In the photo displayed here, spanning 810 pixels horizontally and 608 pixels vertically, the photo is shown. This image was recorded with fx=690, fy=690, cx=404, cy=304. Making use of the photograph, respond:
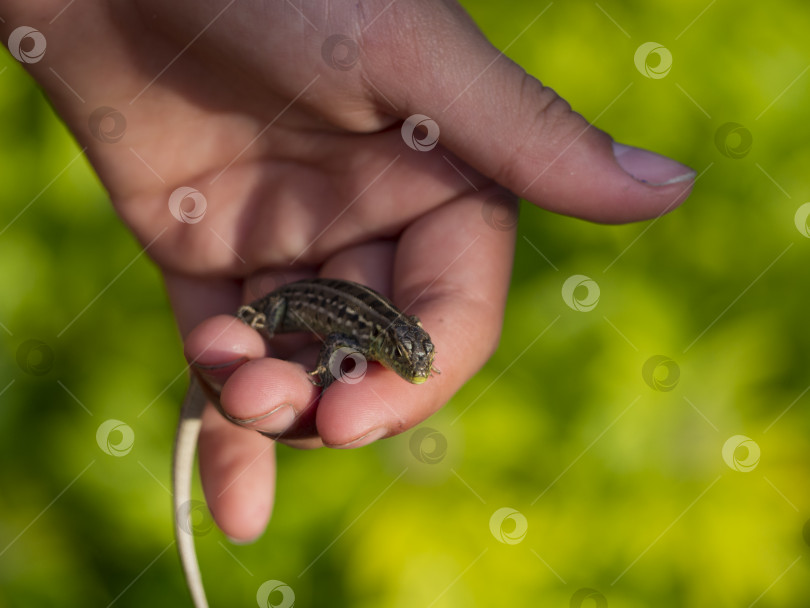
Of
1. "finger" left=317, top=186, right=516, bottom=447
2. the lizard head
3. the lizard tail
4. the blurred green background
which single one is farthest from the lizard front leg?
the blurred green background

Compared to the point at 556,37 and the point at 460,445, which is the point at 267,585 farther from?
the point at 556,37

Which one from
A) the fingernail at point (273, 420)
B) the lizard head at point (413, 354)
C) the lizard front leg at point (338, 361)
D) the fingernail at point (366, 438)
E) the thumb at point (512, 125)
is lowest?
the fingernail at point (273, 420)

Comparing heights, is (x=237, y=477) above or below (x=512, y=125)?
below

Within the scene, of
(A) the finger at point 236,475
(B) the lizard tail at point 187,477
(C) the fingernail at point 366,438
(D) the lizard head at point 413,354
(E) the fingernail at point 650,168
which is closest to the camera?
(C) the fingernail at point 366,438

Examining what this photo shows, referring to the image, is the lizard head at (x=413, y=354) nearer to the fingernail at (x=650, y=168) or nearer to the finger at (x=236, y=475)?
the finger at (x=236, y=475)

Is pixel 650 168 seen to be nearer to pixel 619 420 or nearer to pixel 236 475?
pixel 619 420

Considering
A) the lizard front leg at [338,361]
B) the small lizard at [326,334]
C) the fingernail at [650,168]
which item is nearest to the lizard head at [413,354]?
the small lizard at [326,334]

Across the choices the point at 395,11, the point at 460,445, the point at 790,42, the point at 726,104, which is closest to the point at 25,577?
the point at 460,445

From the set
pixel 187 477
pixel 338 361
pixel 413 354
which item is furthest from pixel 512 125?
→ pixel 187 477
